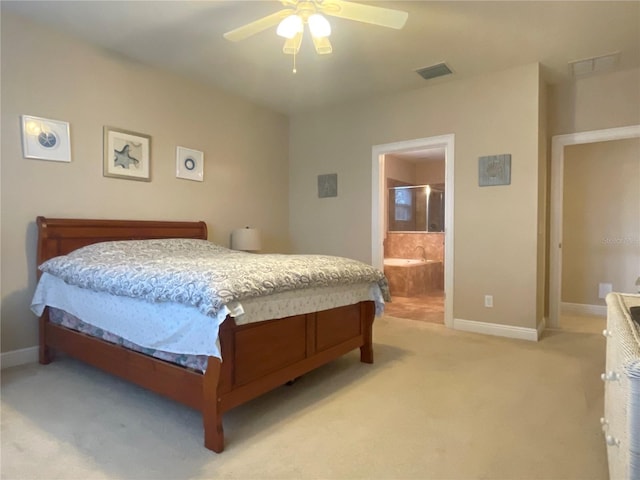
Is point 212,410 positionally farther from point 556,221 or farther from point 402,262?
point 402,262

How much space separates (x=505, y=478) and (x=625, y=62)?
3.64 meters

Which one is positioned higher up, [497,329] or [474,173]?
[474,173]

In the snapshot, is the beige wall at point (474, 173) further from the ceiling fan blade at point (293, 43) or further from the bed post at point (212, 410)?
the bed post at point (212, 410)

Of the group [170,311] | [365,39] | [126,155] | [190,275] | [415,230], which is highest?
[365,39]

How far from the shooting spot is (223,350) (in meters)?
1.74

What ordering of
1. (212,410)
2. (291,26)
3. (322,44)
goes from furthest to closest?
(322,44) < (291,26) < (212,410)

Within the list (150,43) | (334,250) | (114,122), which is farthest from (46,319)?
(334,250)

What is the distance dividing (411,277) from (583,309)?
86.0 inches

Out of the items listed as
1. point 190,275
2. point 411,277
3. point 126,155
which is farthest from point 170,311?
point 411,277

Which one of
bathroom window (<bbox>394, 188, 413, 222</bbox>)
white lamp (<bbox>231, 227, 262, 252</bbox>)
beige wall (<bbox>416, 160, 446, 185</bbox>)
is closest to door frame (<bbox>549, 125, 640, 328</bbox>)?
white lamp (<bbox>231, 227, 262, 252</bbox>)

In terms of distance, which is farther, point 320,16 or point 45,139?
point 45,139

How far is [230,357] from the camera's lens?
70.5 inches

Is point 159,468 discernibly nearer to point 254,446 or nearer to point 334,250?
point 254,446

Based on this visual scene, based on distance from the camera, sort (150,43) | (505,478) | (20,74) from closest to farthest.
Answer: (505,478) → (20,74) → (150,43)
